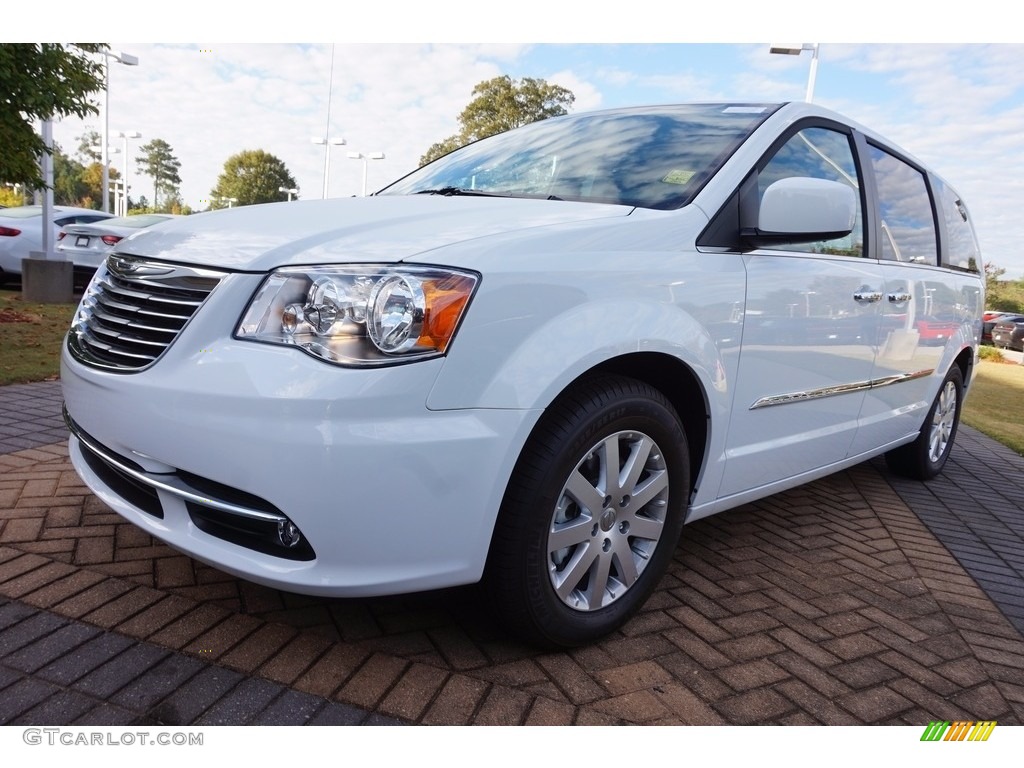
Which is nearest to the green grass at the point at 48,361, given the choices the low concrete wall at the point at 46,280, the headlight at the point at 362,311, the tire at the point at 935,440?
the low concrete wall at the point at 46,280

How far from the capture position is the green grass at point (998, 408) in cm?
731

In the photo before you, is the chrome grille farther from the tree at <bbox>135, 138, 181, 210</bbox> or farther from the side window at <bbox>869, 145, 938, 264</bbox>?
the tree at <bbox>135, 138, 181, 210</bbox>

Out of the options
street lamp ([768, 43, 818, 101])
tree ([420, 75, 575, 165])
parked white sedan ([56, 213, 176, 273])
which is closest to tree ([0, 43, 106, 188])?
parked white sedan ([56, 213, 176, 273])

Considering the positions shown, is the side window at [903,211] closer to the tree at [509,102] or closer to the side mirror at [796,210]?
the side mirror at [796,210]

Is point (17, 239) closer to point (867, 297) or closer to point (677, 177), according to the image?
point (677, 177)

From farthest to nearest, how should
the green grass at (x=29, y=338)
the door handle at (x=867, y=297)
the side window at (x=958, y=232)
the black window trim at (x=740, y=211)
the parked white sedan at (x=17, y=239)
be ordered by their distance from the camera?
the parked white sedan at (x=17, y=239), the green grass at (x=29, y=338), the side window at (x=958, y=232), the door handle at (x=867, y=297), the black window trim at (x=740, y=211)

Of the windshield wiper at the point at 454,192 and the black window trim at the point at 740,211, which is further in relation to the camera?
the windshield wiper at the point at 454,192

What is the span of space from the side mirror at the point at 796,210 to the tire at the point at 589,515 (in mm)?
731

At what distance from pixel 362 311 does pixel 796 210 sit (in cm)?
156

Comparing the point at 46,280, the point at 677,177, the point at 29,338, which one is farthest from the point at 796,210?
the point at 46,280

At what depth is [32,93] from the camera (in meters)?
5.82

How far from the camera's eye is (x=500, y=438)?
1802mm

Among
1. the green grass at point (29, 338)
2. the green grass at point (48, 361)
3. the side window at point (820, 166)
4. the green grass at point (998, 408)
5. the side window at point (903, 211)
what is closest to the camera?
the side window at point (820, 166)

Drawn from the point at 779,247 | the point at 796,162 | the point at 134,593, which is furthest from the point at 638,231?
the point at 134,593
